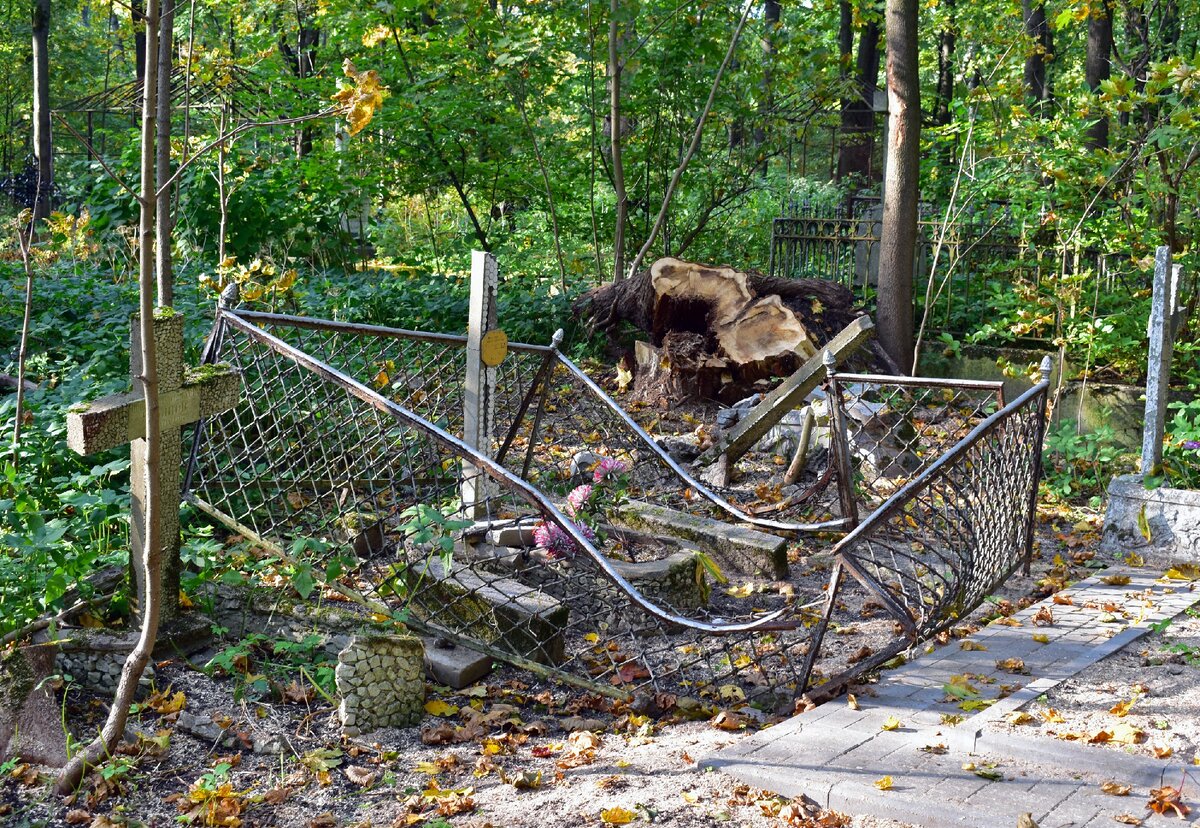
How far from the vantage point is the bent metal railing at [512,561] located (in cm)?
408

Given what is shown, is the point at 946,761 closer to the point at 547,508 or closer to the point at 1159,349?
the point at 547,508

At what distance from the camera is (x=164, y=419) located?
399cm

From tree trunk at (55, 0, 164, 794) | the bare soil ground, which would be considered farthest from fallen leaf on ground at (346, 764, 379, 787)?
tree trunk at (55, 0, 164, 794)

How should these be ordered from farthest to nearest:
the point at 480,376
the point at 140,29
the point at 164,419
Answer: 1. the point at 140,29
2. the point at 480,376
3. the point at 164,419

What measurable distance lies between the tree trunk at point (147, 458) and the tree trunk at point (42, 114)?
16.0m

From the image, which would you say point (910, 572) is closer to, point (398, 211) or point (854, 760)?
point (854, 760)

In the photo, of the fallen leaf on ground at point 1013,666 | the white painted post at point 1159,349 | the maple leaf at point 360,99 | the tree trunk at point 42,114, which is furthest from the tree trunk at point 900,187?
the tree trunk at point 42,114

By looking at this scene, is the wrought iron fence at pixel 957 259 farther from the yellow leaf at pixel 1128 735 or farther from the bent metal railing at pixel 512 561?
the yellow leaf at pixel 1128 735

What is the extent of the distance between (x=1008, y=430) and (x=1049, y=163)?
401cm

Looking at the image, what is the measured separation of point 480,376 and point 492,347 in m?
0.15

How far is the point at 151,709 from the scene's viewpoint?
3.67 meters

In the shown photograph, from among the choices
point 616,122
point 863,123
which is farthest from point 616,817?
point 863,123

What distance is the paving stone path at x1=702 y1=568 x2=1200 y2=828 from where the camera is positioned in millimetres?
2881

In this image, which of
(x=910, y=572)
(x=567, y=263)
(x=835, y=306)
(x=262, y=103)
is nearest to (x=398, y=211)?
(x=567, y=263)
